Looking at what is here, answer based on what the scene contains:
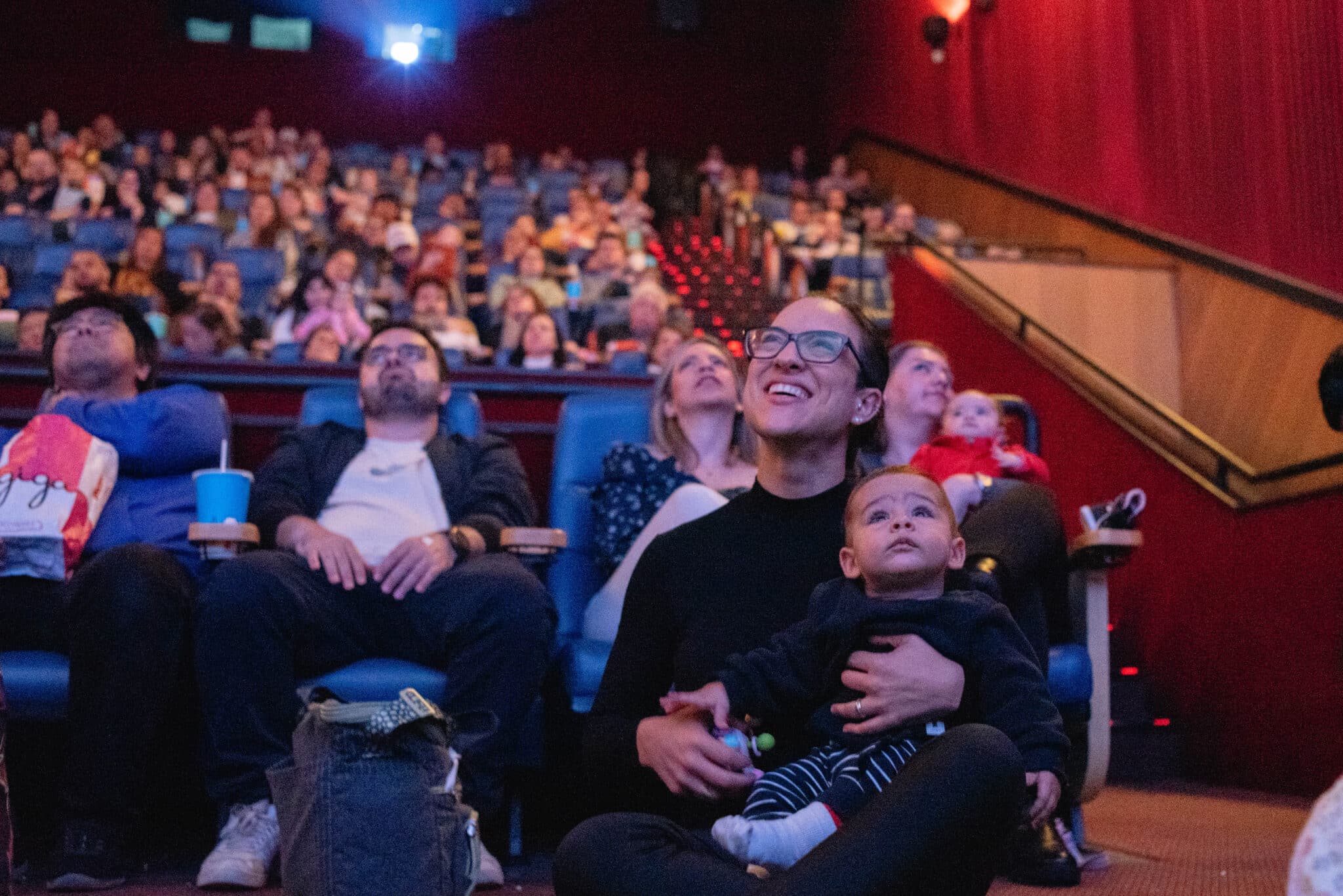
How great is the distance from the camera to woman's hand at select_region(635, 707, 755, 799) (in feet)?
3.87

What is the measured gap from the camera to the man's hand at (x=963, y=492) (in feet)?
7.41

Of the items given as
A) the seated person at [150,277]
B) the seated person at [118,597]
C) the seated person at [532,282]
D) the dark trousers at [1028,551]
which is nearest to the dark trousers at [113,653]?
the seated person at [118,597]

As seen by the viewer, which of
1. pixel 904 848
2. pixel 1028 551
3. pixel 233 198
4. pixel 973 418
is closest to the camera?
pixel 904 848

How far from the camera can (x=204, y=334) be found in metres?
4.68

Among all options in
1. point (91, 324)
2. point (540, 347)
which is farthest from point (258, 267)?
point (91, 324)

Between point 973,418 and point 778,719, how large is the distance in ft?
4.63

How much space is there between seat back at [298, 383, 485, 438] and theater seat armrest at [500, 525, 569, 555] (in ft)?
1.72

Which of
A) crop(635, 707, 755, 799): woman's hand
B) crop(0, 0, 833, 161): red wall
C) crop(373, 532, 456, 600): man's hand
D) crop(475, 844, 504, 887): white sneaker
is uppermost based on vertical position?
crop(0, 0, 833, 161): red wall

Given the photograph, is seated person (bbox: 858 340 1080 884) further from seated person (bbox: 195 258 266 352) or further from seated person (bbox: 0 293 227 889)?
seated person (bbox: 195 258 266 352)

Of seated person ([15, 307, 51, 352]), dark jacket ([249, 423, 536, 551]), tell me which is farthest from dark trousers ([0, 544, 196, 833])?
seated person ([15, 307, 51, 352])

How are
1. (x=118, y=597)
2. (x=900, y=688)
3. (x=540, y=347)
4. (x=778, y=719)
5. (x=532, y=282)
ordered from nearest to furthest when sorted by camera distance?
(x=900, y=688)
(x=778, y=719)
(x=118, y=597)
(x=540, y=347)
(x=532, y=282)

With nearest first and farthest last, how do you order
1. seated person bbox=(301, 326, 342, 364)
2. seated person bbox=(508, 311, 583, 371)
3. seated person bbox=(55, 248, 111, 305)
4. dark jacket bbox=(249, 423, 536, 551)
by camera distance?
dark jacket bbox=(249, 423, 536, 551) < seated person bbox=(301, 326, 342, 364) < seated person bbox=(508, 311, 583, 371) < seated person bbox=(55, 248, 111, 305)

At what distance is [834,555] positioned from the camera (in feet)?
4.59

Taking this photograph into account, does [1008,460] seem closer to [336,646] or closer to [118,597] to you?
[336,646]
